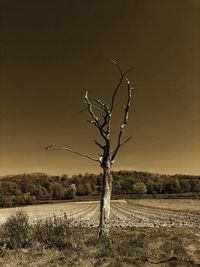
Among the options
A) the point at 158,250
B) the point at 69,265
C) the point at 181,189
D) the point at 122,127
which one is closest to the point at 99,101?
the point at 122,127

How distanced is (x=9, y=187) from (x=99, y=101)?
6556 inches

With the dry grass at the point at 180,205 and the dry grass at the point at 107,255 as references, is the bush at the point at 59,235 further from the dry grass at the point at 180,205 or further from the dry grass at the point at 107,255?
the dry grass at the point at 180,205

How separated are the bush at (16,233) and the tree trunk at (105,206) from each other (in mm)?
3039

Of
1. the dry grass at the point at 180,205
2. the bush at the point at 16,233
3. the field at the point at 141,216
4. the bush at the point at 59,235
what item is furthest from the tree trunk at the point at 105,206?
the dry grass at the point at 180,205

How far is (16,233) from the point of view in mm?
17062

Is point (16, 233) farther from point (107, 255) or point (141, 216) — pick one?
point (141, 216)

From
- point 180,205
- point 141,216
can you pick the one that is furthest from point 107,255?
point 180,205

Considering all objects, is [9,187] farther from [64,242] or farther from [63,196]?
[64,242]

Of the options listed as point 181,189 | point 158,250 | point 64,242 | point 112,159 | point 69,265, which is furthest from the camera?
point 181,189

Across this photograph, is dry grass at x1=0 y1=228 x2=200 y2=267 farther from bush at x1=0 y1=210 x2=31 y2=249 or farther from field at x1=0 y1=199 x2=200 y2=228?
field at x1=0 y1=199 x2=200 y2=228

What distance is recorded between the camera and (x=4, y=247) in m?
15.9

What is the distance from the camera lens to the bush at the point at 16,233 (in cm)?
1664

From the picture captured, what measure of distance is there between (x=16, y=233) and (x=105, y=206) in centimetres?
387

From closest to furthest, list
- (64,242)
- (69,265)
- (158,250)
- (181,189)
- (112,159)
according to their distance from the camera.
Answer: (69,265), (158,250), (64,242), (112,159), (181,189)
